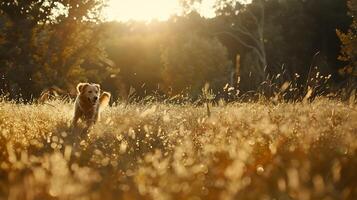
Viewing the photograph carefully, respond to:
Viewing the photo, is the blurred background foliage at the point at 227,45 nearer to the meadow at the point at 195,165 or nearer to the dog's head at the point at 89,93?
the dog's head at the point at 89,93

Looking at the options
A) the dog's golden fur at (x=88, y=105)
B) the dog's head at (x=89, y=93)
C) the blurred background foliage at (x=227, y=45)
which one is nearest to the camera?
the dog's golden fur at (x=88, y=105)

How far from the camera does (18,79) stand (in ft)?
64.3

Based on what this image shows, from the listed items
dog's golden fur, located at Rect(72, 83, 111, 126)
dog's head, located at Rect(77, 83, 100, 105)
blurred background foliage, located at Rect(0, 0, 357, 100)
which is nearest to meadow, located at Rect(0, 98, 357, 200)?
dog's golden fur, located at Rect(72, 83, 111, 126)

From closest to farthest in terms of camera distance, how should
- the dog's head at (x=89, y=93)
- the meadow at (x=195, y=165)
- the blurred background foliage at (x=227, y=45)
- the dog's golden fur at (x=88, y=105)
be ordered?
1. the meadow at (x=195, y=165)
2. the dog's golden fur at (x=88, y=105)
3. the dog's head at (x=89, y=93)
4. the blurred background foliage at (x=227, y=45)

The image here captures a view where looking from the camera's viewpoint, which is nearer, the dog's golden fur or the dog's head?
the dog's golden fur

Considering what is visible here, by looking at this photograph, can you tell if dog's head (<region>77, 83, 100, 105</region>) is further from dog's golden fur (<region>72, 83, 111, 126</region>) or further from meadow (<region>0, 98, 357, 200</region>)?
meadow (<region>0, 98, 357, 200</region>)

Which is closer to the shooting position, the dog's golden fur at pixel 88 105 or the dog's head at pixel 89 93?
the dog's golden fur at pixel 88 105

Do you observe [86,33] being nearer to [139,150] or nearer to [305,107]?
[305,107]

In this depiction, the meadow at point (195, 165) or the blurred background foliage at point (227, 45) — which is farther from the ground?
the meadow at point (195, 165)

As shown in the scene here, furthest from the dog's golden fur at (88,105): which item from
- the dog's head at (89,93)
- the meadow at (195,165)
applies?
the meadow at (195,165)

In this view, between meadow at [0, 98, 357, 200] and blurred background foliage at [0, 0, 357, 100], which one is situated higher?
meadow at [0, 98, 357, 200]

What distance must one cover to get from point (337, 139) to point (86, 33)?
16949 mm

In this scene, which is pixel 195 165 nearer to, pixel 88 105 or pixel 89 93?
pixel 88 105

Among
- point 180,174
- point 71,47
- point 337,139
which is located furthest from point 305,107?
point 71,47
